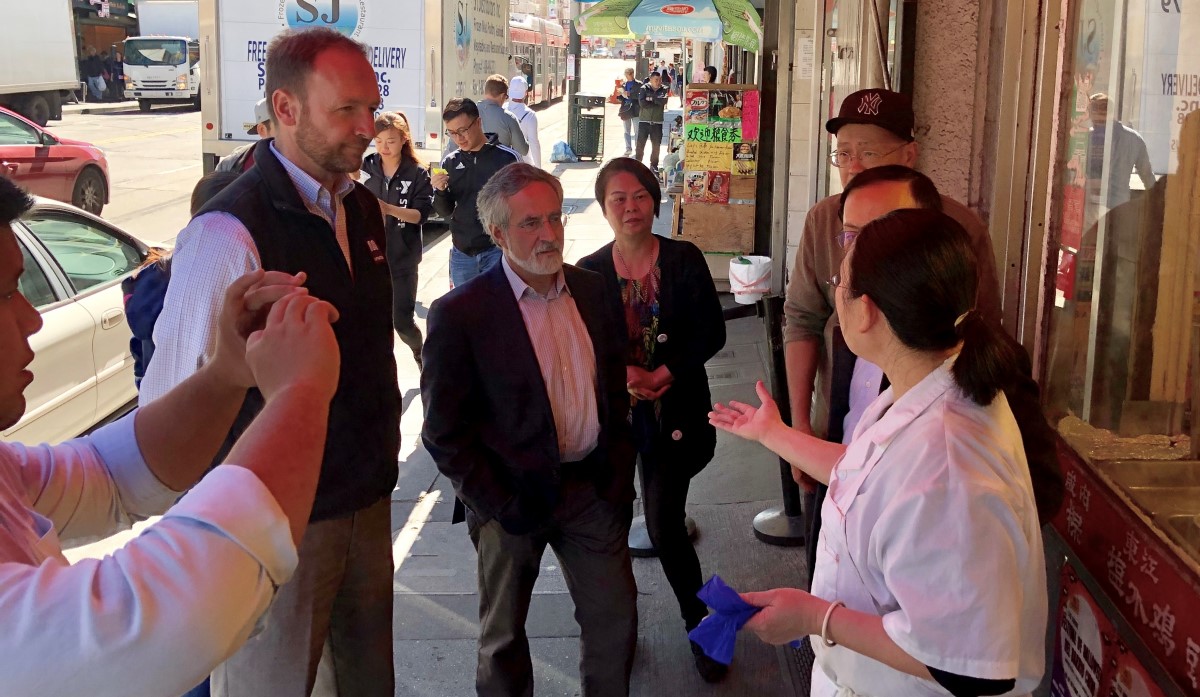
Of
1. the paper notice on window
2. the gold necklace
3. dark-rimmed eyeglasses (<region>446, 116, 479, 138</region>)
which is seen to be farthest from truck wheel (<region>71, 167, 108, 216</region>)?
the gold necklace

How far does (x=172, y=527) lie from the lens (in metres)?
A: 1.17

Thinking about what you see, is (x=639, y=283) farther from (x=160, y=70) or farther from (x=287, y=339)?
(x=160, y=70)

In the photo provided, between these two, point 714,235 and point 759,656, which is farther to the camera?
point 714,235

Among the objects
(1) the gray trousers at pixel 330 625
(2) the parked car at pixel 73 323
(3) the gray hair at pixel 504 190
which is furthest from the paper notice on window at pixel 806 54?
(1) the gray trousers at pixel 330 625

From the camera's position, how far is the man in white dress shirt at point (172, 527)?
1077mm

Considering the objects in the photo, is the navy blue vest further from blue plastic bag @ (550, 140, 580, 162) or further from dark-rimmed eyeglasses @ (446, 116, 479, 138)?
blue plastic bag @ (550, 140, 580, 162)

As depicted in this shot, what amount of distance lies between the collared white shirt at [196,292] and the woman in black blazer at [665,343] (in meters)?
1.77

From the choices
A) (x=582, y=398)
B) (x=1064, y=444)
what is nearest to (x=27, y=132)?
(x=582, y=398)

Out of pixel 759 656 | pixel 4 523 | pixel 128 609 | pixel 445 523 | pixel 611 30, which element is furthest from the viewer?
pixel 611 30

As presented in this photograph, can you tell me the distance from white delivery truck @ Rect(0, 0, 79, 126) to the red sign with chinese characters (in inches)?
943

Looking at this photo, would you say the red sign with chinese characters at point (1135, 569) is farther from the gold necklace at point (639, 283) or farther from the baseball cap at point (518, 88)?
the baseball cap at point (518, 88)

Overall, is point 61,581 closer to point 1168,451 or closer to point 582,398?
point 582,398

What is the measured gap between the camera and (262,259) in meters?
2.65

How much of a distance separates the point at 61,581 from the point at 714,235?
9629 millimetres
